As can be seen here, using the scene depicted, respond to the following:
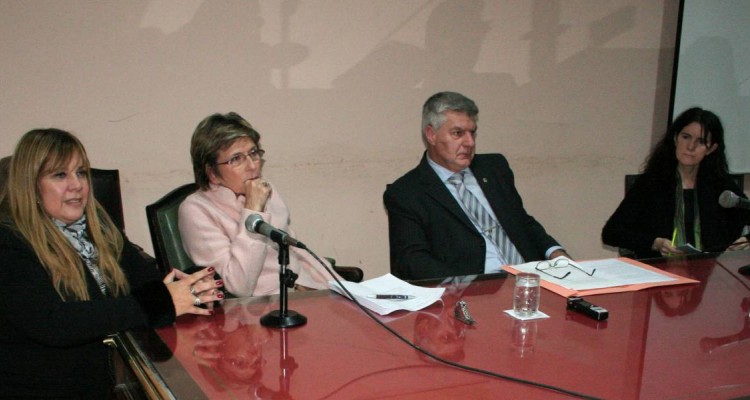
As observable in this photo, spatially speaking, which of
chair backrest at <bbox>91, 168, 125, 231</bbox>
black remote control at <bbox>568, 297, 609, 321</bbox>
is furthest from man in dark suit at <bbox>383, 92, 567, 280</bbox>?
chair backrest at <bbox>91, 168, 125, 231</bbox>

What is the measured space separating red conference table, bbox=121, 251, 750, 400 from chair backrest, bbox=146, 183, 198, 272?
606mm

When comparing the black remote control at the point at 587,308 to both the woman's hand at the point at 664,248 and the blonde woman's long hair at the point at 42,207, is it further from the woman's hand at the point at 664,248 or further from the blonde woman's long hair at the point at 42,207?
the blonde woman's long hair at the point at 42,207

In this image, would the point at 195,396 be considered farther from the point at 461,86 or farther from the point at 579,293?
the point at 461,86

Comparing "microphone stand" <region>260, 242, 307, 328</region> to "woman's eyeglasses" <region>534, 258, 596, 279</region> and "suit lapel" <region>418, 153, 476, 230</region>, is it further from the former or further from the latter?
"suit lapel" <region>418, 153, 476, 230</region>

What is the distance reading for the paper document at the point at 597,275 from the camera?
2.06 m

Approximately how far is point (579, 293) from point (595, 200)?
2647mm

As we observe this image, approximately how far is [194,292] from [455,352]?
2.27 ft

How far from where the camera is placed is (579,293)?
1.97 m

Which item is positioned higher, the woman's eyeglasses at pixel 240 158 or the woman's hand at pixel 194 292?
the woman's eyeglasses at pixel 240 158

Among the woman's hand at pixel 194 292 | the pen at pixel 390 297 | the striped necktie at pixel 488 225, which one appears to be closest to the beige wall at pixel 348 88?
the striped necktie at pixel 488 225

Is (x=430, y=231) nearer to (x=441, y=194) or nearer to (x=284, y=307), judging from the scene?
(x=441, y=194)

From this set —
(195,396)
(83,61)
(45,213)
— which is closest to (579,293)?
(195,396)

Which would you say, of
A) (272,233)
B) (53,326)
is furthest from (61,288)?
(272,233)

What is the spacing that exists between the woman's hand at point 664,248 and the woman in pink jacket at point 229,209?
4.90 ft
